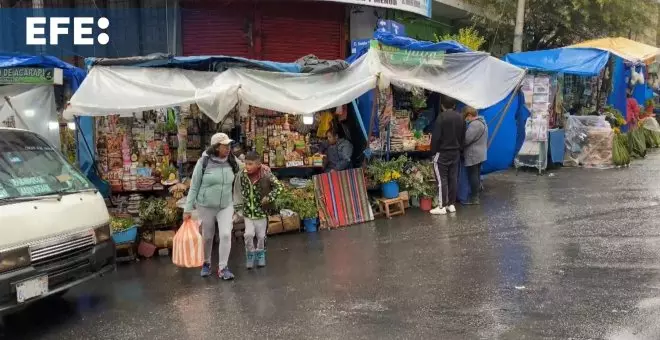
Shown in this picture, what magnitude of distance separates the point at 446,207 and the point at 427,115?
2.22m

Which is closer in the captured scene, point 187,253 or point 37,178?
point 37,178

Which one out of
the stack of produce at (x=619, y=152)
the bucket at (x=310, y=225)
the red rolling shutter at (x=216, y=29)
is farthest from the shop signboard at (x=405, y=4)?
the bucket at (x=310, y=225)

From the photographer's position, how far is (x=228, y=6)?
1391cm

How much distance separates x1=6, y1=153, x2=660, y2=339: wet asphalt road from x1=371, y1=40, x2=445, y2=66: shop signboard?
2603 millimetres

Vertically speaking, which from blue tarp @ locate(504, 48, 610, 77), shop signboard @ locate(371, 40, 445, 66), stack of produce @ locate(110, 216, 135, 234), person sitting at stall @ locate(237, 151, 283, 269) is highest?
blue tarp @ locate(504, 48, 610, 77)

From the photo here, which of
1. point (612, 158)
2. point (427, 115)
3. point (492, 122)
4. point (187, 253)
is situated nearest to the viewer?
point (187, 253)

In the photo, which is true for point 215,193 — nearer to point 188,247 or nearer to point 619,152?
point 188,247

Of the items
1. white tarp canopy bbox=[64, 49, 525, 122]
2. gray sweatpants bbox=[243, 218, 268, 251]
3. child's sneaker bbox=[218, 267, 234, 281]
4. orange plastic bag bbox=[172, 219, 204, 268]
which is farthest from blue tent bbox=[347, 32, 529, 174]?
orange plastic bag bbox=[172, 219, 204, 268]

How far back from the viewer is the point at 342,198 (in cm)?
958

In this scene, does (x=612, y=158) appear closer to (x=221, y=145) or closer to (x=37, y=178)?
(x=221, y=145)

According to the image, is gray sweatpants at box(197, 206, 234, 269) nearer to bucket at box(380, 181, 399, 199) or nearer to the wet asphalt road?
the wet asphalt road

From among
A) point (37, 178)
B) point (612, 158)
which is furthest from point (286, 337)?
point (612, 158)

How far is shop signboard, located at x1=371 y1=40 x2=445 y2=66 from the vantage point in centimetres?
937

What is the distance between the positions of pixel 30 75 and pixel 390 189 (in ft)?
19.0
